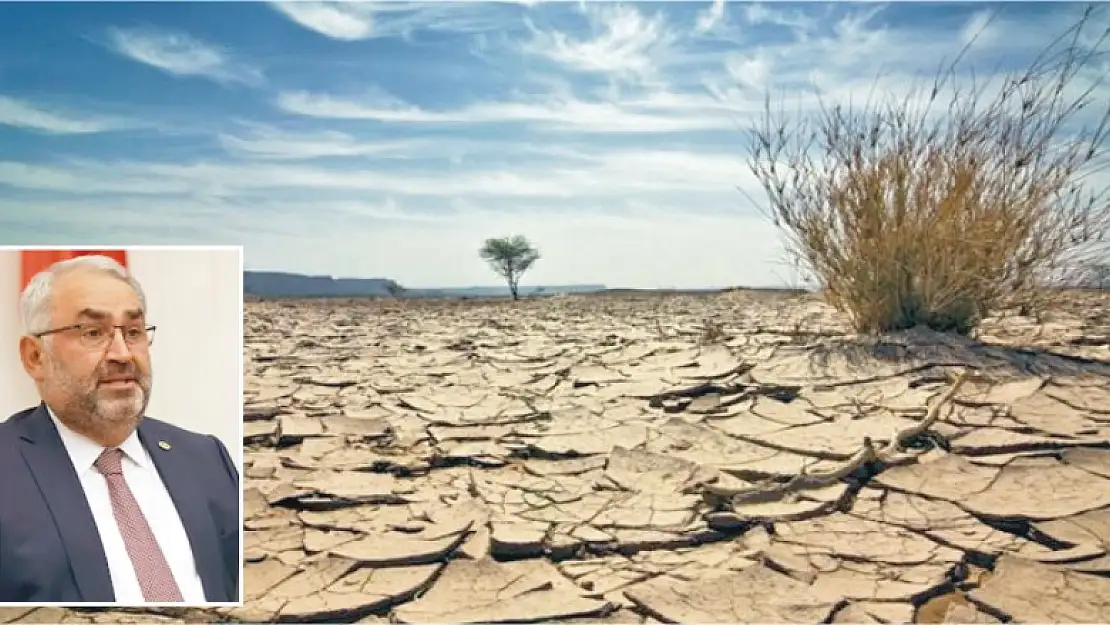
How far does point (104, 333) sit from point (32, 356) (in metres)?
0.15

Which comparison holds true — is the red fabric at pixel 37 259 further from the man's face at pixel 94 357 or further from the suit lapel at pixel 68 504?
the suit lapel at pixel 68 504

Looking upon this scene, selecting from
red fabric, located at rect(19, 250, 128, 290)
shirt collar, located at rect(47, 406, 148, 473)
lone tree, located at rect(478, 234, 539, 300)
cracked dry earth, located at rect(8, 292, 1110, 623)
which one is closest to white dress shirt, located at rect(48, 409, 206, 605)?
shirt collar, located at rect(47, 406, 148, 473)

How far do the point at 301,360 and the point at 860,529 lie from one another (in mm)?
2162

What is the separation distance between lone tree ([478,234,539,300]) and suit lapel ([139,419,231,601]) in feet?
3.59

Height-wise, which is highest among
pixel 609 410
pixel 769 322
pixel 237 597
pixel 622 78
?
pixel 622 78

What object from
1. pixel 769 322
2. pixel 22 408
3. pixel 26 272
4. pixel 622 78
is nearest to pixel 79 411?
pixel 22 408

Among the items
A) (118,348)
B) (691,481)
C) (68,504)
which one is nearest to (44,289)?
(118,348)

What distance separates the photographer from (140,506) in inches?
70.8

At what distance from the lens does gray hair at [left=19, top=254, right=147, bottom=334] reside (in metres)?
1.75

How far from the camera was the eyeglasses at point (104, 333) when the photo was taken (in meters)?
1.75

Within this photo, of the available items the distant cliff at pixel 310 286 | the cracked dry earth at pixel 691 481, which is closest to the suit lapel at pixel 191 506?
the cracked dry earth at pixel 691 481

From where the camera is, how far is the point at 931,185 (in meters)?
2.96

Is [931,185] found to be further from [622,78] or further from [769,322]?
[622,78]

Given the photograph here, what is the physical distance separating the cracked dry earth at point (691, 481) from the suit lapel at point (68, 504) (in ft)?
0.47
